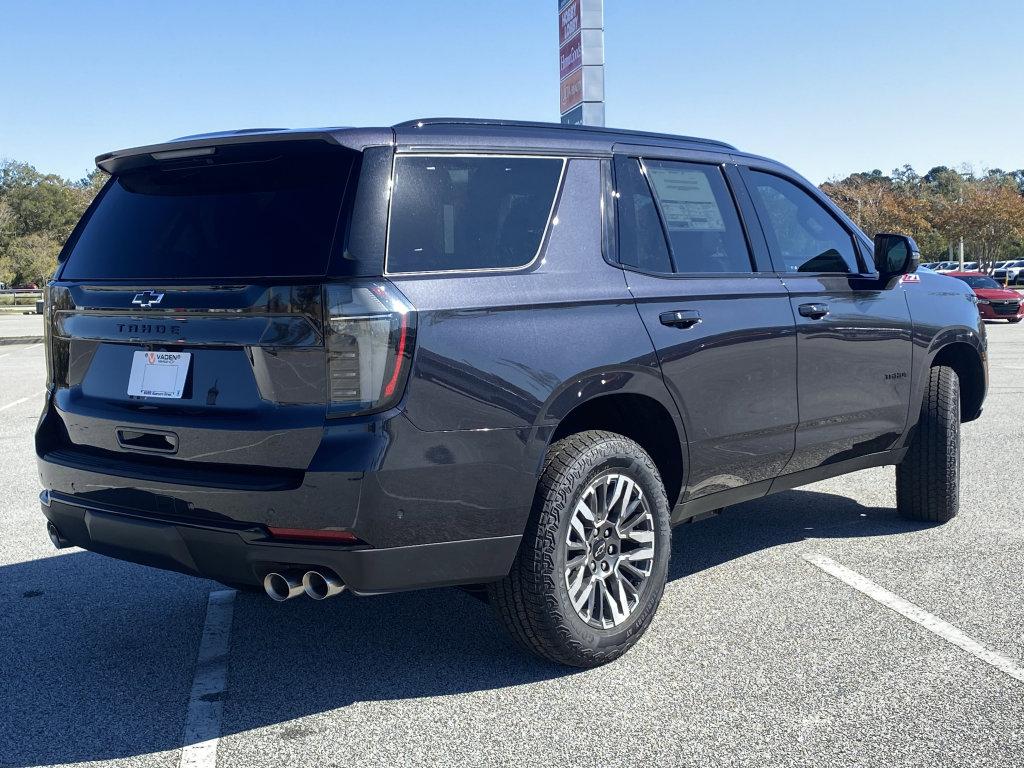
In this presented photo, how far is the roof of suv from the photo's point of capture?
342cm

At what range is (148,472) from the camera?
11.7 feet

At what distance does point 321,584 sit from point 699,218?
7.41 ft

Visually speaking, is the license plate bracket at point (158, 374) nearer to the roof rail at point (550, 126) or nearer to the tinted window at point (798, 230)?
the roof rail at point (550, 126)

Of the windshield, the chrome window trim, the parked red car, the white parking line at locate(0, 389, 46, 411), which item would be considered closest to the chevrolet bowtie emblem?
the chrome window trim

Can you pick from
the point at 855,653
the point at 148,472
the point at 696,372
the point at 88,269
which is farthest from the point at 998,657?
the point at 88,269

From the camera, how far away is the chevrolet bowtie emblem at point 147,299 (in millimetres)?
3564

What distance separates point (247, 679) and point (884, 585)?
110 inches

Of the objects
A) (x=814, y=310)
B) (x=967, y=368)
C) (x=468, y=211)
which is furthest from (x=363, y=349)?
(x=967, y=368)

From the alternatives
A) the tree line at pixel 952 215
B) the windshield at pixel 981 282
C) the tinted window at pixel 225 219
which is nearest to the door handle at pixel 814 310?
the tinted window at pixel 225 219

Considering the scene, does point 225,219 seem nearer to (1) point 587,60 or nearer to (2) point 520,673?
(2) point 520,673

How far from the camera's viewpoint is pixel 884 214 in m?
71.4

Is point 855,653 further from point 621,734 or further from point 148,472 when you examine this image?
point 148,472

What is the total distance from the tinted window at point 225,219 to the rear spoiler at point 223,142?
43mm

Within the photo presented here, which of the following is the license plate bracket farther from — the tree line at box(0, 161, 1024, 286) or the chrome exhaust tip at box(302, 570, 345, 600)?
the tree line at box(0, 161, 1024, 286)
